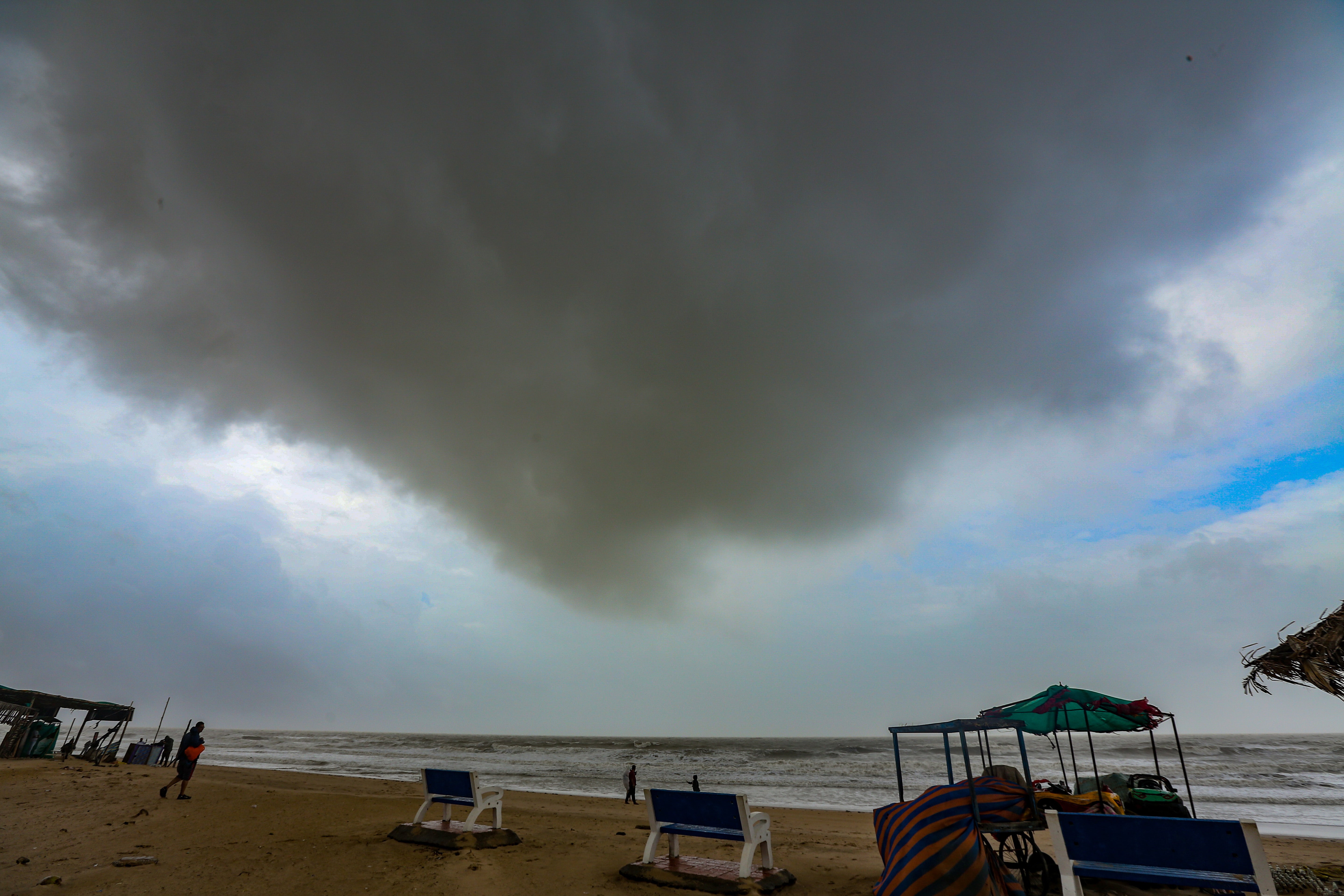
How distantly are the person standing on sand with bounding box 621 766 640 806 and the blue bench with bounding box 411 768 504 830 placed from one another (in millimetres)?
9969

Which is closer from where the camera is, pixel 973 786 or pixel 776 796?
pixel 973 786

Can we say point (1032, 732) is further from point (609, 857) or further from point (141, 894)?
point (141, 894)

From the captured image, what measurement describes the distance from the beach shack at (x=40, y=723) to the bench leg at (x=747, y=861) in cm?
3241

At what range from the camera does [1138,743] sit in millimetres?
79938

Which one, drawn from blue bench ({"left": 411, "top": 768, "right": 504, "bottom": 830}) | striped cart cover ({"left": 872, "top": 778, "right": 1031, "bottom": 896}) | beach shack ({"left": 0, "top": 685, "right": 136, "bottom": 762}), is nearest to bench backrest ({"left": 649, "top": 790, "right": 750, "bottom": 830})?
striped cart cover ({"left": 872, "top": 778, "right": 1031, "bottom": 896})

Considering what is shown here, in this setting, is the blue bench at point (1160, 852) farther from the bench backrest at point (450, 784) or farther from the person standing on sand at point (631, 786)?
the person standing on sand at point (631, 786)

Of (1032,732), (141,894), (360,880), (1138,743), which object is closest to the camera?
(141,894)

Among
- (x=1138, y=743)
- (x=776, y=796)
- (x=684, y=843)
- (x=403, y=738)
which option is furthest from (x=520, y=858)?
(x=403, y=738)

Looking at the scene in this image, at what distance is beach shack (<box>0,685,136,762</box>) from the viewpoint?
82.0ft

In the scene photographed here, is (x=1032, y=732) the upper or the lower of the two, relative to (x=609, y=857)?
upper

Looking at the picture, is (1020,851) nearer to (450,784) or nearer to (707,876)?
(707,876)

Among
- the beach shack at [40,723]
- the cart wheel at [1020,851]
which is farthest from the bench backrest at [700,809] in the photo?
the beach shack at [40,723]

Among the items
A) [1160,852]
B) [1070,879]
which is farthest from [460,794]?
[1160,852]

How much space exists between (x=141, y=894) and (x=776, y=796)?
2331 cm
